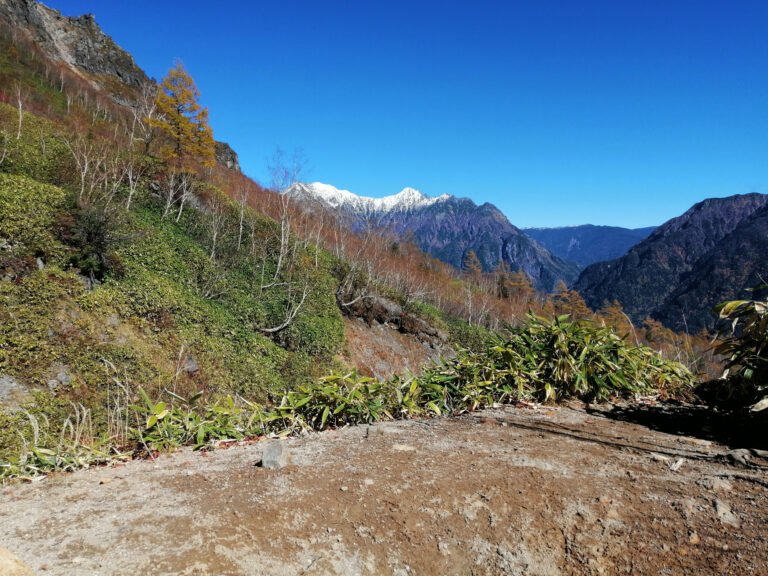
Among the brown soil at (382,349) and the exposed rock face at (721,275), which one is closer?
the brown soil at (382,349)

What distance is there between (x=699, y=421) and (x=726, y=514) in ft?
6.85

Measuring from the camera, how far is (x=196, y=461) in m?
3.00

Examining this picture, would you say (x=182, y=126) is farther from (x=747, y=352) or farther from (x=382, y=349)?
(x=747, y=352)

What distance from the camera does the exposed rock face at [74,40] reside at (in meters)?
40.3

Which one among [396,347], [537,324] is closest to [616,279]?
[396,347]

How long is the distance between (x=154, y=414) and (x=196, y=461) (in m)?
0.59

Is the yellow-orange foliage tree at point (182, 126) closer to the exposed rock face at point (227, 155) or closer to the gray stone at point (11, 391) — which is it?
the gray stone at point (11, 391)

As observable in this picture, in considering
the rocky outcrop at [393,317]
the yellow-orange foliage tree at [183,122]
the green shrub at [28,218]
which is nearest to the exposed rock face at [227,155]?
the yellow-orange foliage tree at [183,122]

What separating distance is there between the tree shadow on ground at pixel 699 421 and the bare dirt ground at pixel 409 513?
0.41 metres

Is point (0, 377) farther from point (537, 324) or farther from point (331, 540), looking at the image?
point (537, 324)

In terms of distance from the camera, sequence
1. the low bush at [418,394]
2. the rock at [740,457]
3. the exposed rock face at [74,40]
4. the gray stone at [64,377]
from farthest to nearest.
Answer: the exposed rock face at [74,40] < the gray stone at [64,377] < the low bush at [418,394] < the rock at [740,457]

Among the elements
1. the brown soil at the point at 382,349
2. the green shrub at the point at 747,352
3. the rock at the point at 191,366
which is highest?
the green shrub at the point at 747,352

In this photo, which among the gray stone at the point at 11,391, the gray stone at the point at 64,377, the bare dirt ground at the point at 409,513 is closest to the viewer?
the bare dirt ground at the point at 409,513

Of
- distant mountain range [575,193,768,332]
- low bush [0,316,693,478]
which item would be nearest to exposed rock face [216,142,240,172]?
low bush [0,316,693,478]
